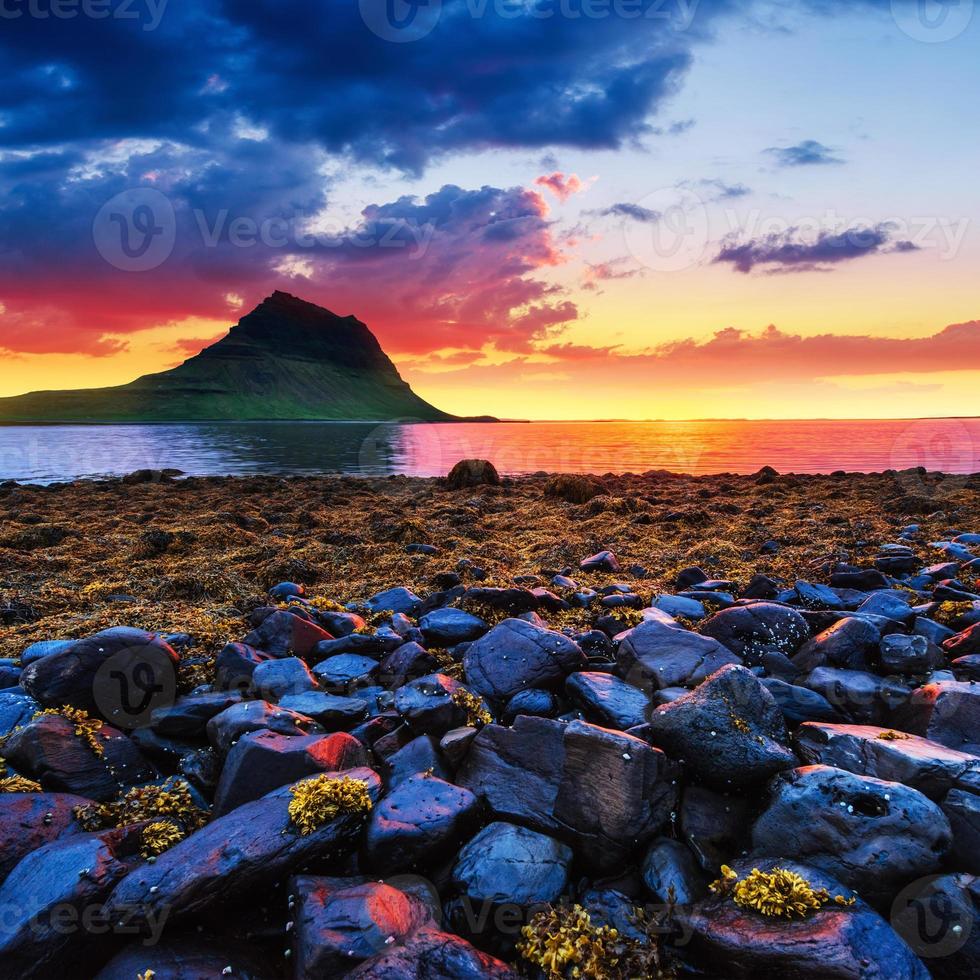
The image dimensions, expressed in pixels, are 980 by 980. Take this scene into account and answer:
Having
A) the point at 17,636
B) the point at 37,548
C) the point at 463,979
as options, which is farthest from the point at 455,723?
the point at 37,548

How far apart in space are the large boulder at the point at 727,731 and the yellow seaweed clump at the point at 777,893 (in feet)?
2.62

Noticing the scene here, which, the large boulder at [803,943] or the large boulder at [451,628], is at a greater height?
the large boulder at [451,628]

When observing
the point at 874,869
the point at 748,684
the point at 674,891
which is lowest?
the point at 674,891

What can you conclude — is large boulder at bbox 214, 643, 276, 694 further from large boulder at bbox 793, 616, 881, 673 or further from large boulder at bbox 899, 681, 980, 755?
large boulder at bbox 899, 681, 980, 755

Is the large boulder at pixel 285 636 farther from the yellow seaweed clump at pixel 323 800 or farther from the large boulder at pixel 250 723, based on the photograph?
the yellow seaweed clump at pixel 323 800

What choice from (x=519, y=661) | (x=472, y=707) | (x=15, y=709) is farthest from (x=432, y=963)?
(x=15, y=709)

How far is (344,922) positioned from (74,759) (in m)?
3.10

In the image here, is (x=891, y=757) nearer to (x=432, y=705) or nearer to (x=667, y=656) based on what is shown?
(x=667, y=656)

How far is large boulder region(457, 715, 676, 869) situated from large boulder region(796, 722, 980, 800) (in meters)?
1.38

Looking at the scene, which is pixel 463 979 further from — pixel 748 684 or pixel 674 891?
pixel 748 684

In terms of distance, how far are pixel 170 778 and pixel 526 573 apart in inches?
264

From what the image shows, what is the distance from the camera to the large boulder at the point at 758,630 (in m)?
7.05

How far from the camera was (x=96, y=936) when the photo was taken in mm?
3748

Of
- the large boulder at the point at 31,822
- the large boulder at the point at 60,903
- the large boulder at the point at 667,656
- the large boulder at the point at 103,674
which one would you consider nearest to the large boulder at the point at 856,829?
the large boulder at the point at 667,656
